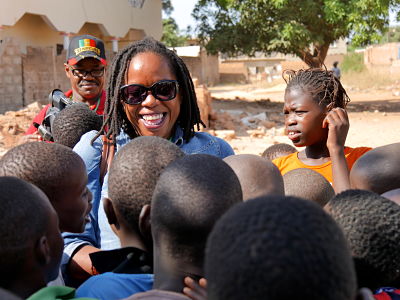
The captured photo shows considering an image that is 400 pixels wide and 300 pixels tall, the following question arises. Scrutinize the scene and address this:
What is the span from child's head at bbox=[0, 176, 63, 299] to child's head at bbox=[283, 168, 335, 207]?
3.94 feet

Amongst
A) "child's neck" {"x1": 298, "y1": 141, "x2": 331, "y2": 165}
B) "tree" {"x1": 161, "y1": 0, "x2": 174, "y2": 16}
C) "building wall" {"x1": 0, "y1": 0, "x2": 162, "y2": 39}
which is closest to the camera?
"child's neck" {"x1": 298, "y1": 141, "x2": 331, "y2": 165}

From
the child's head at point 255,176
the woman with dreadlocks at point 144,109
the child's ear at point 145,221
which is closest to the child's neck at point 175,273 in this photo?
the child's ear at point 145,221

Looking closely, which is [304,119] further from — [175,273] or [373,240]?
[175,273]

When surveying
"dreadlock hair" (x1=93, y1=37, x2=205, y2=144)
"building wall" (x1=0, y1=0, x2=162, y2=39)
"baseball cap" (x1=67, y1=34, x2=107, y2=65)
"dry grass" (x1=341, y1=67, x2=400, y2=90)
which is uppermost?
"building wall" (x1=0, y1=0, x2=162, y2=39)

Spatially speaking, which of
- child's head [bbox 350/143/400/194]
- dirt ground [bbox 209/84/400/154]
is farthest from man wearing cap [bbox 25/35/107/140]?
dirt ground [bbox 209/84/400/154]

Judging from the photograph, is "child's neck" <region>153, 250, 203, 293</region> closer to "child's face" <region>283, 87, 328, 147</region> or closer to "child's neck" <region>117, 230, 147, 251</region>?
"child's neck" <region>117, 230, 147, 251</region>

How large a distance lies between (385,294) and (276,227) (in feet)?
2.05

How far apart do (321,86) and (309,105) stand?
152 mm

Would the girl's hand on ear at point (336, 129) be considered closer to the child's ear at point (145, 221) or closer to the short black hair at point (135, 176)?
the short black hair at point (135, 176)

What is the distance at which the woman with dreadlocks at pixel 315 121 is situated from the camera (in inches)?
111

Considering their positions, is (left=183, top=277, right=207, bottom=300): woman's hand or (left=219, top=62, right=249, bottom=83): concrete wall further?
(left=219, top=62, right=249, bottom=83): concrete wall

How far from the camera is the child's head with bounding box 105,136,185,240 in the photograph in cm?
158

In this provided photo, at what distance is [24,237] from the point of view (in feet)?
4.33

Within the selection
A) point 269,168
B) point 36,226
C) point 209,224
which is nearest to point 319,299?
point 209,224
